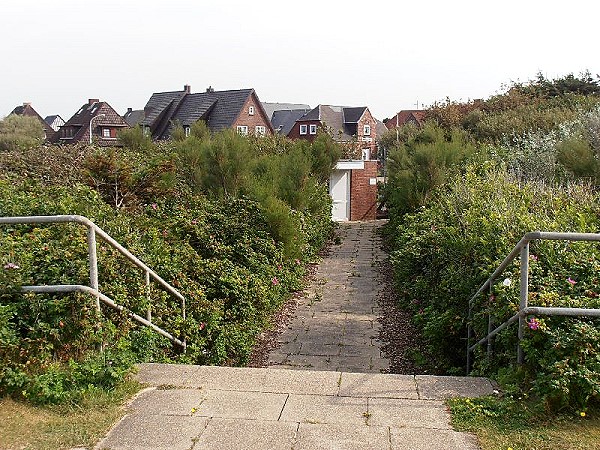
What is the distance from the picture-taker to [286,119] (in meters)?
55.6

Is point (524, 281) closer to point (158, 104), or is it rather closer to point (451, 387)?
point (451, 387)

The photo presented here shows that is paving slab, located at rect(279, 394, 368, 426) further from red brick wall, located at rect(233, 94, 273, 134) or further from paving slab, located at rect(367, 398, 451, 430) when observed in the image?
red brick wall, located at rect(233, 94, 273, 134)

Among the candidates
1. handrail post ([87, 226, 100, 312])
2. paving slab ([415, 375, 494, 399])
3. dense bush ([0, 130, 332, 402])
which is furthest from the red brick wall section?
handrail post ([87, 226, 100, 312])

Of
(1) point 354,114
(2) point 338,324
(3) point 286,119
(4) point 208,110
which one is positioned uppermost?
(1) point 354,114

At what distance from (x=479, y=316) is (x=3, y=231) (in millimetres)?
4438

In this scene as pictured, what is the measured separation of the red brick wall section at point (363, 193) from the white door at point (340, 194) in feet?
0.62

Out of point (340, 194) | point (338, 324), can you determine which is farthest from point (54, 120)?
point (338, 324)

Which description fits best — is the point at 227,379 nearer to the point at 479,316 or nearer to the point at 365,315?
the point at 479,316

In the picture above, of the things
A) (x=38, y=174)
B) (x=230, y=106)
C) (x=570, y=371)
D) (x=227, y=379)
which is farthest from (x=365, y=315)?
(x=230, y=106)

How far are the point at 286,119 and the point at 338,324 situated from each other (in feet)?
157

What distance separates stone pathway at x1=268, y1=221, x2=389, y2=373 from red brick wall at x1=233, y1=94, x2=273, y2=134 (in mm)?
28129

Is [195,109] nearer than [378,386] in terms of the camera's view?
No

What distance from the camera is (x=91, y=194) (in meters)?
7.34

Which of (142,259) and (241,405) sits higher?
(142,259)
